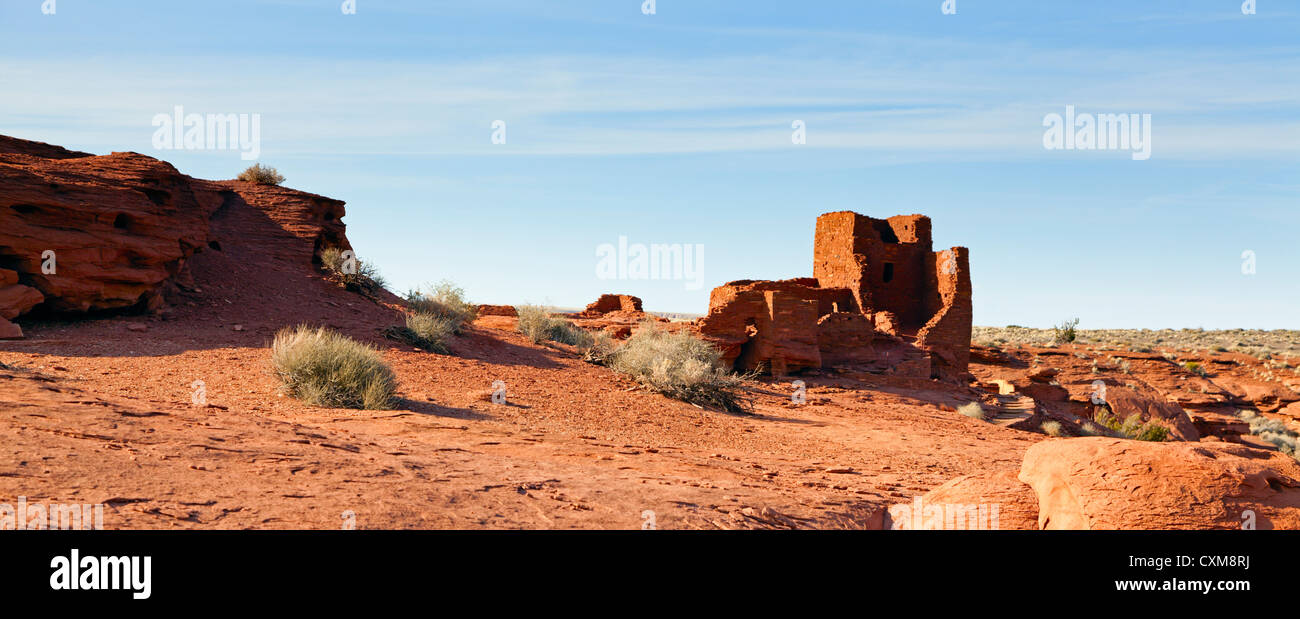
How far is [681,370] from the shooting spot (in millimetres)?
15312

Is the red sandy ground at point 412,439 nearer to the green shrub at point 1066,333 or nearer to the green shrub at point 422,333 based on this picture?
the green shrub at point 422,333

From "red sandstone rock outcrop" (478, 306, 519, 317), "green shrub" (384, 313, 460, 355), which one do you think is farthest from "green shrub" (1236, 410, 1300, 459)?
"red sandstone rock outcrop" (478, 306, 519, 317)

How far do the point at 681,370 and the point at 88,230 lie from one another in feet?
36.7

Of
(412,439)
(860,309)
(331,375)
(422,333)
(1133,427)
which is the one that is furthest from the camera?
(860,309)

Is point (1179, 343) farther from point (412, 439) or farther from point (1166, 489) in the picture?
point (412, 439)

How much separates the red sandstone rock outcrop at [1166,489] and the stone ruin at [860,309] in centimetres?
1391

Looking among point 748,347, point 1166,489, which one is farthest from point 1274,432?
point 1166,489

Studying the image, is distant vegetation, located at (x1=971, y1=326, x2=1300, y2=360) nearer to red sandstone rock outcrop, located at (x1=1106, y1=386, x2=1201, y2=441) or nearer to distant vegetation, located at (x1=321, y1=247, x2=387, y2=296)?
red sandstone rock outcrop, located at (x1=1106, y1=386, x2=1201, y2=441)

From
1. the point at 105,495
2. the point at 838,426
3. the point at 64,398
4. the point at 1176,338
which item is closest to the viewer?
the point at 105,495

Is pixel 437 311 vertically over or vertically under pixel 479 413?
over

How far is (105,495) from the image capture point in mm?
4660
